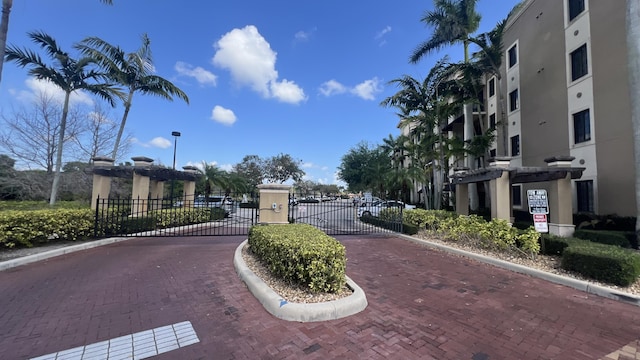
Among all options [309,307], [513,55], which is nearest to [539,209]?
[309,307]

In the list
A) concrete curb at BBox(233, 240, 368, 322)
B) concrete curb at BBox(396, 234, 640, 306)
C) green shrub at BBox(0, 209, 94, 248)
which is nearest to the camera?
concrete curb at BBox(233, 240, 368, 322)

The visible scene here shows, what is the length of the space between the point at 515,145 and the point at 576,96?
16.4 feet

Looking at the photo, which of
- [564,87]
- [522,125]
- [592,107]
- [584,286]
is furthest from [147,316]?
[522,125]

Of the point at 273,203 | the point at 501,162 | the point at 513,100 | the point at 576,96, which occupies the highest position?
the point at 513,100

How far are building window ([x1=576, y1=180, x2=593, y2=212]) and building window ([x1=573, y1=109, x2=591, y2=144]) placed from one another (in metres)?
1.89

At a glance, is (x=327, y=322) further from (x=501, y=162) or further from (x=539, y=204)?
(x=501, y=162)

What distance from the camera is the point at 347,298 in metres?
4.29

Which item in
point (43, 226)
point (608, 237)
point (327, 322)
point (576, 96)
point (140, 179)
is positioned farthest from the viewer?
point (576, 96)

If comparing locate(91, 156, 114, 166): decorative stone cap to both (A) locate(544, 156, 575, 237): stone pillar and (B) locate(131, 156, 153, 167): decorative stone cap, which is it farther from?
(A) locate(544, 156, 575, 237): stone pillar

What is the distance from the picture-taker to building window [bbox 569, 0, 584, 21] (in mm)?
12680

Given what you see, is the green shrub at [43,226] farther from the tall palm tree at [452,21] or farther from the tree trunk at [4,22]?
the tall palm tree at [452,21]

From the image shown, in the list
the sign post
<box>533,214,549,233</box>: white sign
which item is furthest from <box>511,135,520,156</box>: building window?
<box>533,214,549,233</box>: white sign

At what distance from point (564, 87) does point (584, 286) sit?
39.6 ft

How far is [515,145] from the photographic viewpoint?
57.2ft
